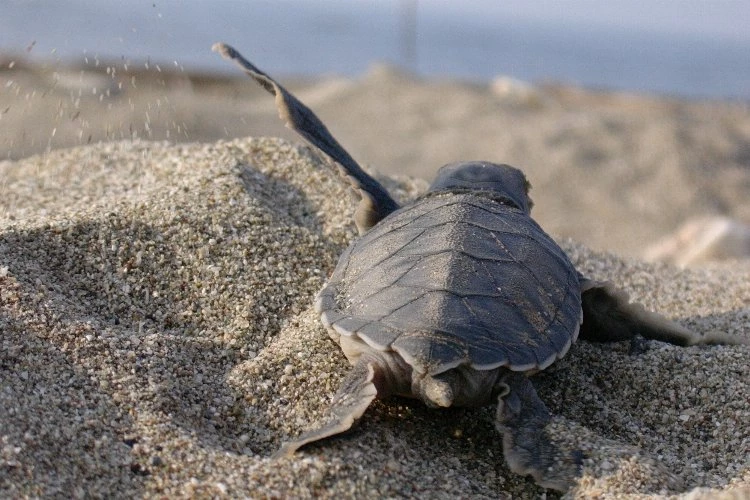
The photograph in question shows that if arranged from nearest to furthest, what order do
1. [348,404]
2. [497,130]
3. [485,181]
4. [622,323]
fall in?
[348,404]
[622,323]
[485,181]
[497,130]

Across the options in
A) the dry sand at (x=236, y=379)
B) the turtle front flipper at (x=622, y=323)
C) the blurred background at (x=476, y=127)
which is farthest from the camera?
the blurred background at (x=476, y=127)

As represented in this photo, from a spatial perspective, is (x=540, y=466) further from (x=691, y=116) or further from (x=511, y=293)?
(x=691, y=116)

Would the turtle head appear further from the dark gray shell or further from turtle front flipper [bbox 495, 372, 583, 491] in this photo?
turtle front flipper [bbox 495, 372, 583, 491]

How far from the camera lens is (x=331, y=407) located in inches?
72.9

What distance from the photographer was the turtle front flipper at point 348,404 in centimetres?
173

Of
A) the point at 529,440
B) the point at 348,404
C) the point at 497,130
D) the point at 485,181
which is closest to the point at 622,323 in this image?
the point at 485,181

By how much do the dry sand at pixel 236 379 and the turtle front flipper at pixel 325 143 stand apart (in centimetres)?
19

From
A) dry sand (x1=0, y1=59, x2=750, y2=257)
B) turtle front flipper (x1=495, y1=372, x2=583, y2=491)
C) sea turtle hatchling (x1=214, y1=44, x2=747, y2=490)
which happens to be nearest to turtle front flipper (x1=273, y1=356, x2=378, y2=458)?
sea turtle hatchling (x1=214, y1=44, x2=747, y2=490)

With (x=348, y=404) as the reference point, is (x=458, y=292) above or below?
above

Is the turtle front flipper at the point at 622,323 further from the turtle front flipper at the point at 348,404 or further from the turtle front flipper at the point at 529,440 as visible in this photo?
the turtle front flipper at the point at 348,404

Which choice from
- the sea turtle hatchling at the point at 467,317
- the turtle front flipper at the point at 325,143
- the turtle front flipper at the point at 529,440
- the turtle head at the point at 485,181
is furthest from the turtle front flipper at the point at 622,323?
the turtle front flipper at the point at 325,143

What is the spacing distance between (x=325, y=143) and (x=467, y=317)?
3.74 ft

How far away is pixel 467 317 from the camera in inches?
72.4

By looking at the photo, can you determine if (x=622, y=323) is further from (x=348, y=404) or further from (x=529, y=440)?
(x=348, y=404)
